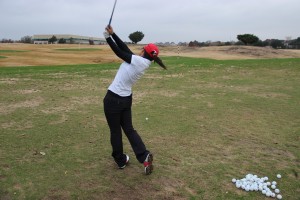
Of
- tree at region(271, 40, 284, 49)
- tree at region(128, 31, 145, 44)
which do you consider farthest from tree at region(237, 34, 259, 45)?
tree at region(128, 31, 145, 44)

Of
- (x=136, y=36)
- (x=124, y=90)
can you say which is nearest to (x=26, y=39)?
(x=136, y=36)

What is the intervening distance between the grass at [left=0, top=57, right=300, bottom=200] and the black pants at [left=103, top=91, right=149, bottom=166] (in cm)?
33

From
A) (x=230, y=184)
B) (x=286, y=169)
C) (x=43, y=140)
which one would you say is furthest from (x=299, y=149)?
(x=43, y=140)

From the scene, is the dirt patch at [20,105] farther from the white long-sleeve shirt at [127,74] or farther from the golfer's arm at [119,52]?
the golfer's arm at [119,52]

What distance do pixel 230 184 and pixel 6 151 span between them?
160 inches

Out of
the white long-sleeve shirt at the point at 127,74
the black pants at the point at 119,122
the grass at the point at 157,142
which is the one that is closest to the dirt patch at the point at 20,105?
the grass at the point at 157,142

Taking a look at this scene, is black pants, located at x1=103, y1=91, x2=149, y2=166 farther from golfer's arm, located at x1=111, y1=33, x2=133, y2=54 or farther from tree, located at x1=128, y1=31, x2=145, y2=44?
tree, located at x1=128, y1=31, x2=145, y2=44

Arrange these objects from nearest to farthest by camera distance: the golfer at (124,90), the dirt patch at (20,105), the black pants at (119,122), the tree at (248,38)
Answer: the golfer at (124,90) → the black pants at (119,122) → the dirt patch at (20,105) → the tree at (248,38)

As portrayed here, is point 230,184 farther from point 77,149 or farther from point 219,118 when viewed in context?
point 219,118

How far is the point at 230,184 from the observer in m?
5.31

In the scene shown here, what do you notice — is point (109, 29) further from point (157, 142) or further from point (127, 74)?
point (157, 142)

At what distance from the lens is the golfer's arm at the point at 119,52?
16.4 ft

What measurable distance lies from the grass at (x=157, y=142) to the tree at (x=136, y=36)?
55588mm

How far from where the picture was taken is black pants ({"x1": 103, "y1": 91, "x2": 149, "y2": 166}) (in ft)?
17.6
